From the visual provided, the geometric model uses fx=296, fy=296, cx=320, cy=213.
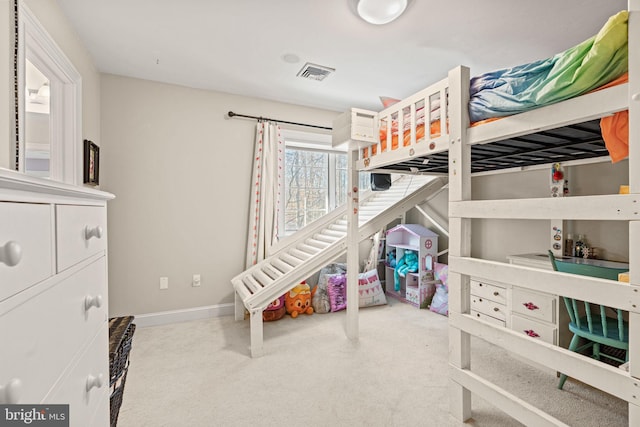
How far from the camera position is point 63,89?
7.52ft

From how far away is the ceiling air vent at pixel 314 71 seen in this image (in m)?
2.81

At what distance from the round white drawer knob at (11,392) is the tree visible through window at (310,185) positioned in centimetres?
336

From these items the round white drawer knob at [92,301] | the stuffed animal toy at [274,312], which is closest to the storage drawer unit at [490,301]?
the stuffed animal toy at [274,312]

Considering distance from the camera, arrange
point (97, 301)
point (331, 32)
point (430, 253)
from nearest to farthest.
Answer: point (97, 301) → point (331, 32) → point (430, 253)

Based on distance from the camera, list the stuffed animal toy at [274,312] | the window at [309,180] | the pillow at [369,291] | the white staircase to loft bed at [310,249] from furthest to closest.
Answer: the window at [309,180], the pillow at [369,291], the stuffed animal toy at [274,312], the white staircase to loft bed at [310,249]

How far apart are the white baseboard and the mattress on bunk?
309 cm

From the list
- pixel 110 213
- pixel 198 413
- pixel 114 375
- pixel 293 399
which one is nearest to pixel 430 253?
pixel 293 399

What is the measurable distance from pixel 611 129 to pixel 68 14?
3271 millimetres

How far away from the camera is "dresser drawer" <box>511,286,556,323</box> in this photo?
215 cm

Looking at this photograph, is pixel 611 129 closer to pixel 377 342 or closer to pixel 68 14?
pixel 377 342

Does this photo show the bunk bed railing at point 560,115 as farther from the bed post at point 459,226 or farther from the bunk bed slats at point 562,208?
the bunk bed slats at point 562,208

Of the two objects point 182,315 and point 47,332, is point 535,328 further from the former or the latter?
point 182,315

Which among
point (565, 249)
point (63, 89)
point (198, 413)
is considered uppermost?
point (63, 89)

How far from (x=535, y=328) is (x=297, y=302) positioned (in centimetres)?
220
